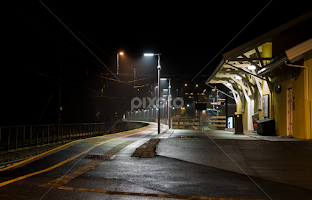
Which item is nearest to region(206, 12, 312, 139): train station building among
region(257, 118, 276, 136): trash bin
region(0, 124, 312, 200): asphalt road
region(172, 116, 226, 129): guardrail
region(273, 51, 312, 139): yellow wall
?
region(273, 51, 312, 139): yellow wall

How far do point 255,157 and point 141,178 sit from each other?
3938 millimetres

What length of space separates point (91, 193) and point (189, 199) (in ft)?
5.62

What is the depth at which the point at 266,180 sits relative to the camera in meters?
6.13

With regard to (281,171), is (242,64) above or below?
above

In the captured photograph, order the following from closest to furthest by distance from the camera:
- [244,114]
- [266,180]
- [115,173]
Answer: [266,180]
[115,173]
[244,114]

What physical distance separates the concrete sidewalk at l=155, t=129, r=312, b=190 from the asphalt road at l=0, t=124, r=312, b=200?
0.03 metres

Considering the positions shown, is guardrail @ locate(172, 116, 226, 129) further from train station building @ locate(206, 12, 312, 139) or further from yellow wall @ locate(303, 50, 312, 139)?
yellow wall @ locate(303, 50, 312, 139)

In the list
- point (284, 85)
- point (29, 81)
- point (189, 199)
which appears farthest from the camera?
point (29, 81)

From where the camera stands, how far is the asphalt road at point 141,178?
4930 mm

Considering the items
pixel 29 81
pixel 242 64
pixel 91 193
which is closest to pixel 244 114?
pixel 242 64

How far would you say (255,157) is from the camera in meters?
8.37

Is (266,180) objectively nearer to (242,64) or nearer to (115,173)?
(115,173)


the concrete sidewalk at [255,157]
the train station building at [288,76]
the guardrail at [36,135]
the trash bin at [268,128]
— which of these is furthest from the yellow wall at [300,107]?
the guardrail at [36,135]

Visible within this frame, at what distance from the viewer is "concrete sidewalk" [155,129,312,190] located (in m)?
6.60
